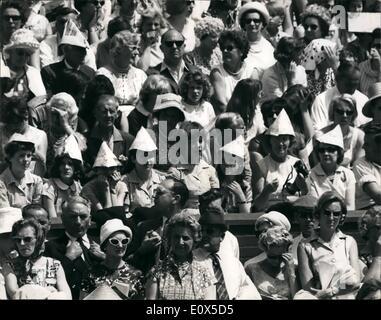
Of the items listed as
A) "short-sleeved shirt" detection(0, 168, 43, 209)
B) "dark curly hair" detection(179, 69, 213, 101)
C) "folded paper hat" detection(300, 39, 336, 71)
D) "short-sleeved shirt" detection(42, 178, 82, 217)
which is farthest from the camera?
"folded paper hat" detection(300, 39, 336, 71)

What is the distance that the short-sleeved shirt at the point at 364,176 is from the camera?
22.3m

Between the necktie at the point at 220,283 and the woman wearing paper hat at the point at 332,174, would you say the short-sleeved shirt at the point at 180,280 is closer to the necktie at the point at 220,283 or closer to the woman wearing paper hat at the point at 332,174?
the necktie at the point at 220,283

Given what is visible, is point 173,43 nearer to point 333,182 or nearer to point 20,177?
point 333,182

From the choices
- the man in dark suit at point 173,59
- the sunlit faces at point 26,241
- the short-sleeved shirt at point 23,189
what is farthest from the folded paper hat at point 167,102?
the sunlit faces at point 26,241

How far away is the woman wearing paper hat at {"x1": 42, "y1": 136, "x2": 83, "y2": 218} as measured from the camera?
70.6ft

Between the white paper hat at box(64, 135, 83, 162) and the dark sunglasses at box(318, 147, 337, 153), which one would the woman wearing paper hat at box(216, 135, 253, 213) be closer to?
the dark sunglasses at box(318, 147, 337, 153)

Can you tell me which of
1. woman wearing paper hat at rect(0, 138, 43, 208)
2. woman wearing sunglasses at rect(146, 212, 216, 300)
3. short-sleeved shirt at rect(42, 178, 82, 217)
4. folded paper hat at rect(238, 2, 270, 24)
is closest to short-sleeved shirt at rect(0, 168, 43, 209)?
woman wearing paper hat at rect(0, 138, 43, 208)

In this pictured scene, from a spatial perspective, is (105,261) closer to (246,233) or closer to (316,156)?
(246,233)

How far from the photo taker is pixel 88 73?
2289 centimetres

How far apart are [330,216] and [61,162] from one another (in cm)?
272

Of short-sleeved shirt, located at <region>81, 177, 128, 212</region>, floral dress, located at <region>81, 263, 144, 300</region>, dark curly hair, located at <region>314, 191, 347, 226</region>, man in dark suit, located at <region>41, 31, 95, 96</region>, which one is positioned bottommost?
floral dress, located at <region>81, 263, 144, 300</region>

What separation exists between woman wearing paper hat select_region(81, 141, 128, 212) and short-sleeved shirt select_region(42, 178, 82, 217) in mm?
112

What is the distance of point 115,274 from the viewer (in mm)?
20719
